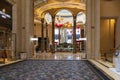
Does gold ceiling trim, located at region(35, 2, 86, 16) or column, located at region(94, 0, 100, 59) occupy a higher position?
gold ceiling trim, located at region(35, 2, 86, 16)

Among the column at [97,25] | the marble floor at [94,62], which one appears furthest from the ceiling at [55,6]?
the column at [97,25]

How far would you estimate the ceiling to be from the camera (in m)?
24.5

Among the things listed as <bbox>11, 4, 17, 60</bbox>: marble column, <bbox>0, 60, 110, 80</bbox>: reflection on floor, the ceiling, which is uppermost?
the ceiling

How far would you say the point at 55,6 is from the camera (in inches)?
1049

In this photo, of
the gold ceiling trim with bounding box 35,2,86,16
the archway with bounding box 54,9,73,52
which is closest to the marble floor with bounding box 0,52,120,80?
the gold ceiling trim with bounding box 35,2,86,16

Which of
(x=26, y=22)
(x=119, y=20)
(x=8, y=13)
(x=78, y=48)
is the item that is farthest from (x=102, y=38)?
(x=78, y=48)

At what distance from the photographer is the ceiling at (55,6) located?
2447 centimetres

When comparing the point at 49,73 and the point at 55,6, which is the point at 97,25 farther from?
the point at 55,6

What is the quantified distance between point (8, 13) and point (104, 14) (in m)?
6.59

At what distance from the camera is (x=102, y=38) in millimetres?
19297

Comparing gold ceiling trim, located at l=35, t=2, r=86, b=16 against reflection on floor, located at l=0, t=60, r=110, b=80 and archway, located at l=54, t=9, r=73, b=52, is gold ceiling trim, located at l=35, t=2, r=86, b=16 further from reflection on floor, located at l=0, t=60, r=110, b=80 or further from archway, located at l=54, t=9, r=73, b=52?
reflection on floor, located at l=0, t=60, r=110, b=80

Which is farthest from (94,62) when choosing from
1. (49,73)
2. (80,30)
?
(80,30)

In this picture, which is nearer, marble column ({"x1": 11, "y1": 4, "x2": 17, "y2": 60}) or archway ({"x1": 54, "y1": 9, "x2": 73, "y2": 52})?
marble column ({"x1": 11, "y1": 4, "x2": 17, "y2": 60})

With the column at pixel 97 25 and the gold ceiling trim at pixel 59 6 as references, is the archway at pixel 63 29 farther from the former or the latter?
the column at pixel 97 25
